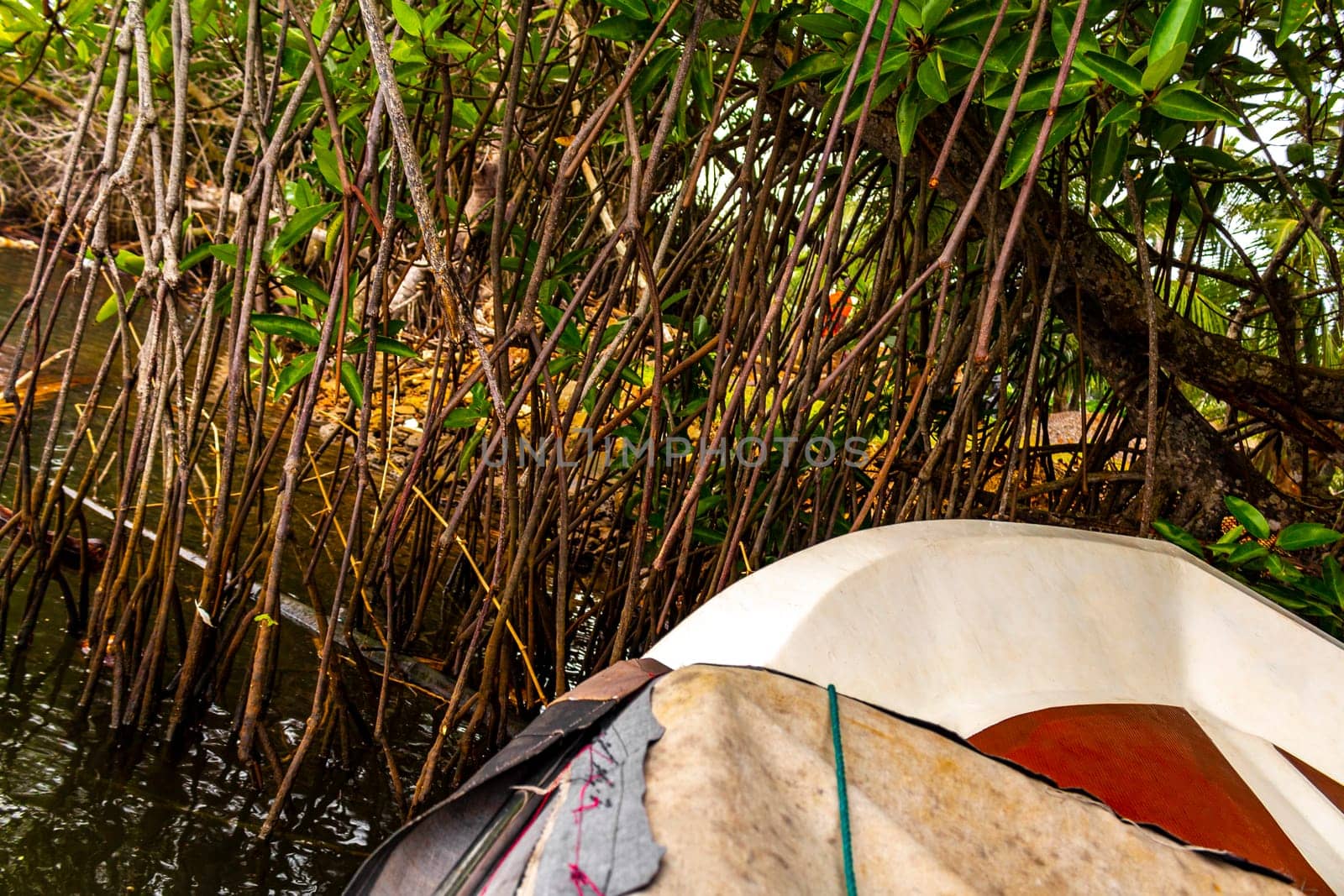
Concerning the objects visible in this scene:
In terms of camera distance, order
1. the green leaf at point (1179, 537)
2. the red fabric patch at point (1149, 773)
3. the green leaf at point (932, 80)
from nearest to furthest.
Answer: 1. the red fabric patch at point (1149, 773)
2. the green leaf at point (932, 80)
3. the green leaf at point (1179, 537)

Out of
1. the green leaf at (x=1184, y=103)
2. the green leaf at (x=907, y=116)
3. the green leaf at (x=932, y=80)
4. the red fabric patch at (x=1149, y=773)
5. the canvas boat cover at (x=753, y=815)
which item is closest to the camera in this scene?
the canvas boat cover at (x=753, y=815)

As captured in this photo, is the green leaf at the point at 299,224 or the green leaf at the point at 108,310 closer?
the green leaf at the point at 299,224

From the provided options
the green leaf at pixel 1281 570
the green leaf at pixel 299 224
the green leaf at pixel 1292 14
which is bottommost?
the green leaf at pixel 1281 570

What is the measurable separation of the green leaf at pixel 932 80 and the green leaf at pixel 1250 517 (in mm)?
1053

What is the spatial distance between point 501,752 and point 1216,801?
95cm

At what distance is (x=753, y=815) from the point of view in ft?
2.34

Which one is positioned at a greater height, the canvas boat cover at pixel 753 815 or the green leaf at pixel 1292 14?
the green leaf at pixel 1292 14

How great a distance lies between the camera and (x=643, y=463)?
2.15 meters

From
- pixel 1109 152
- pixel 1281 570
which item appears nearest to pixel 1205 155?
pixel 1109 152

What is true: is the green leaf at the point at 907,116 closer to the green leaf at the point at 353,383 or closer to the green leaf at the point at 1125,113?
the green leaf at the point at 1125,113

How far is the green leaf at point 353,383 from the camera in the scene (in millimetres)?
1509

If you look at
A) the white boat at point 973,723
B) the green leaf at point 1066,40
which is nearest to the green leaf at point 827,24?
the green leaf at point 1066,40

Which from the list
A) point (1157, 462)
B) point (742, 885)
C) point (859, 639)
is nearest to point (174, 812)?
point (859, 639)

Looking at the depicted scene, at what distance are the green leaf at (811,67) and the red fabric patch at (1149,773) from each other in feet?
3.61
